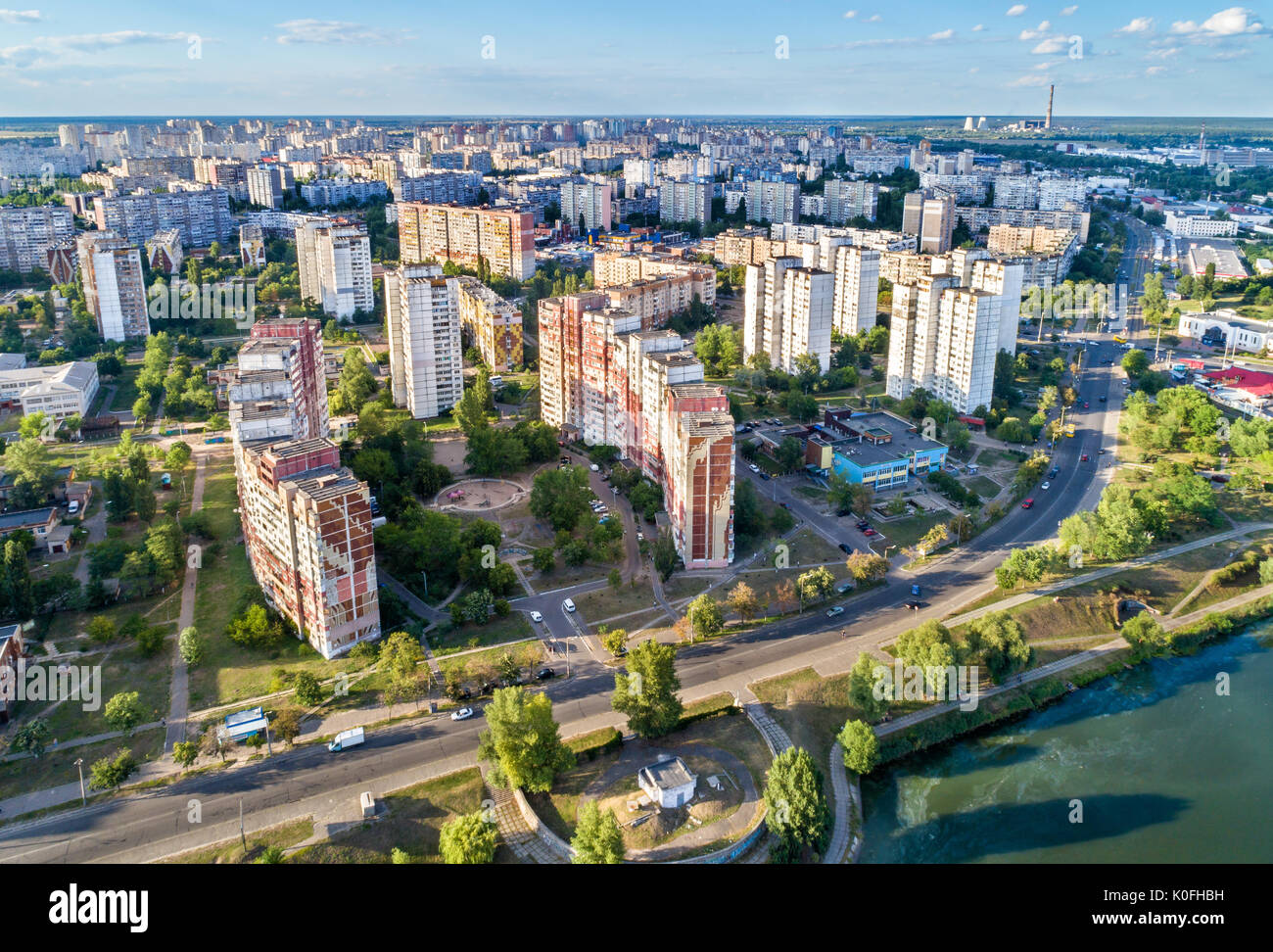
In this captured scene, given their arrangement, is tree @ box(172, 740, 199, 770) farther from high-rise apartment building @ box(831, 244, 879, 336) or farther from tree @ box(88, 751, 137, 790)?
high-rise apartment building @ box(831, 244, 879, 336)

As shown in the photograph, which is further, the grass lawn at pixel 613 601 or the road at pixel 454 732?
the grass lawn at pixel 613 601

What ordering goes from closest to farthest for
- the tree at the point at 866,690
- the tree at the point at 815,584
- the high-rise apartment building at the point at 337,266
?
the tree at the point at 866,690
the tree at the point at 815,584
the high-rise apartment building at the point at 337,266

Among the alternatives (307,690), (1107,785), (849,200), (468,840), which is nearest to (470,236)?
(849,200)

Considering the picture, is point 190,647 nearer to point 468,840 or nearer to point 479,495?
point 468,840

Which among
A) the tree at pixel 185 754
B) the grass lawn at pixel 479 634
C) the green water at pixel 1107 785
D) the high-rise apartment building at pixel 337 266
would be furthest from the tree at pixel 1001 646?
the high-rise apartment building at pixel 337 266

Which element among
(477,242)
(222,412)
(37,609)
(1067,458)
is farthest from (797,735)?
(477,242)

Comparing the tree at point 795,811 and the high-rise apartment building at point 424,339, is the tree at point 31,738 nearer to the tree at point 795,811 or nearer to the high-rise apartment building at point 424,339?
the tree at point 795,811
